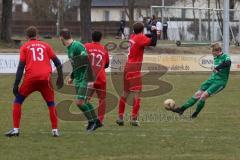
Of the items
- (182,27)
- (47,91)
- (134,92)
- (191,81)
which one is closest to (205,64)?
(191,81)

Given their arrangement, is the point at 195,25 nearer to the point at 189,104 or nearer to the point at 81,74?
the point at 189,104

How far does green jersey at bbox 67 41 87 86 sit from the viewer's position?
40.4 ft

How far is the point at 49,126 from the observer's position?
13.7m

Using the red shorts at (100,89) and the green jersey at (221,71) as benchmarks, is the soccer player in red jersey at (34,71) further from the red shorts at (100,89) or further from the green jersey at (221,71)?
the green jersey at (221,71)

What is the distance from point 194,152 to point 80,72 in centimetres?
313

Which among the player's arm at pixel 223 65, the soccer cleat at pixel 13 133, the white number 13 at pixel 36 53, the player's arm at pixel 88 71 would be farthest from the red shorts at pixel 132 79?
the soccer cleat at pixel 13 133

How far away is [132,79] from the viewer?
14.0 m

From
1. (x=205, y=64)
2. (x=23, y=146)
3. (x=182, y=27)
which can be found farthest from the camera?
(x=182, y=27)

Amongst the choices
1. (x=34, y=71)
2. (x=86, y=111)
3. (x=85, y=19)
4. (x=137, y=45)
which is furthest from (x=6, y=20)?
Result: (x=34, y=71)

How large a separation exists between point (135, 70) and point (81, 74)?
1.72 meters

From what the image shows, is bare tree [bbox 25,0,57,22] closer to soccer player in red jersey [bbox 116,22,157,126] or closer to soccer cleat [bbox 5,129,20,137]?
soccer player in red jersey [bbox 116,22,157,126]

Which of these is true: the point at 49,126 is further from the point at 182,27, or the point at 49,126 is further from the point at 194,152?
the point at 182,27

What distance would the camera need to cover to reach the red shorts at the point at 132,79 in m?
14.0

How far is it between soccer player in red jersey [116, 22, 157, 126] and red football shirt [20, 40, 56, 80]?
2.56m
